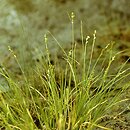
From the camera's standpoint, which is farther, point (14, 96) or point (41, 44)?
point (41, 44)

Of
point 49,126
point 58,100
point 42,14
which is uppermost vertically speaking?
point 42,14

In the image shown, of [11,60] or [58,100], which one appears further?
[11,60]

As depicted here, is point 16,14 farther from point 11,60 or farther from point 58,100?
point 58,100

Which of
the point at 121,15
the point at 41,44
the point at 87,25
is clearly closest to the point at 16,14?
the point at 41,44

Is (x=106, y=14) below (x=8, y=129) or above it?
above

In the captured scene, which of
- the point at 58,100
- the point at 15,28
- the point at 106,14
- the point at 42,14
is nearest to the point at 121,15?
the point at 106,14

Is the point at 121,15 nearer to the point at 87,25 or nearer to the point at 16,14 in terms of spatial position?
the point at 87,25

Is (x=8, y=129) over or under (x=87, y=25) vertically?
under

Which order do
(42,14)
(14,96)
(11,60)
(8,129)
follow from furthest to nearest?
(42,14) → (11,60) → (14,96) → (8,129)

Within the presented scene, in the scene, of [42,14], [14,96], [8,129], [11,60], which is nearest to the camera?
[8,129]
